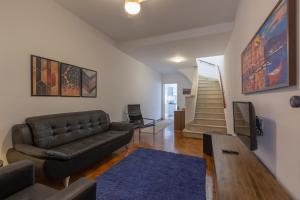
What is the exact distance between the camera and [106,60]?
387 centimetres

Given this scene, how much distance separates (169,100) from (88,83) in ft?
20.0

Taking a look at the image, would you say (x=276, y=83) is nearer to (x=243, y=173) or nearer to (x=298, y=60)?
→ (x=298, y=60)

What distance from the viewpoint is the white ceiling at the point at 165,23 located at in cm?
257

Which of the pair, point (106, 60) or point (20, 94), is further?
point (106, 60)

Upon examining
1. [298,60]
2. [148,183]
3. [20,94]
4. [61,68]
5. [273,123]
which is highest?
[61,68]

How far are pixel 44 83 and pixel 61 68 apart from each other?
1.37 feet

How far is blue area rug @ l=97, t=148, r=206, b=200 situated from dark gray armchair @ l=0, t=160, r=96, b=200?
747mm

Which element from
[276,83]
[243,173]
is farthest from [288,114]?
[243,173]

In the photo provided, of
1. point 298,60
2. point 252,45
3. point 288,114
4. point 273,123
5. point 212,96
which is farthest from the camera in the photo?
point 212,96

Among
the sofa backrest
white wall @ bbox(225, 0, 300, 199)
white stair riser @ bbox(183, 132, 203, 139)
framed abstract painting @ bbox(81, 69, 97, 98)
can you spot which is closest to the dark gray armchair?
the sofa backrest

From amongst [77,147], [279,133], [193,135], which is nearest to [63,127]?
[77,147]

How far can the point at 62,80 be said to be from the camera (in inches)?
106

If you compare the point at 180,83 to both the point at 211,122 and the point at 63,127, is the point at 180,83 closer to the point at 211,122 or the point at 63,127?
the point at 211,122

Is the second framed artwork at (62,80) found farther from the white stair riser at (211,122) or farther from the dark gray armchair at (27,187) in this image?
the white stair riser at (211,122)
